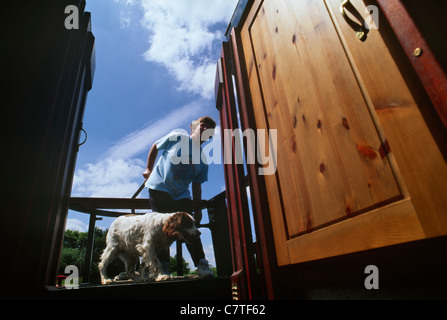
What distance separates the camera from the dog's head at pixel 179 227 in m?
2.68

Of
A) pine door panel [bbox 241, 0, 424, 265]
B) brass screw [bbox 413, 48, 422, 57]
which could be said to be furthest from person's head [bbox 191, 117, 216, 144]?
brass screw [bbox 413, 48, 422, 57]

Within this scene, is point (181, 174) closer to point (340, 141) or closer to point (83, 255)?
point (83, 255)

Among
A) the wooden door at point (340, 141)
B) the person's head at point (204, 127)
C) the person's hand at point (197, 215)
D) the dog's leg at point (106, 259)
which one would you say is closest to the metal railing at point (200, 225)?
the person's hand at point (197, 215)

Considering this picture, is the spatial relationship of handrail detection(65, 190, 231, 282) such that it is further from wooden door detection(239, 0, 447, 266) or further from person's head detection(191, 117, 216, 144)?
wooden door detection(239, 0, 447, 266)

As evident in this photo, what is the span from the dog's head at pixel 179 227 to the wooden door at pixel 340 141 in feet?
4.60

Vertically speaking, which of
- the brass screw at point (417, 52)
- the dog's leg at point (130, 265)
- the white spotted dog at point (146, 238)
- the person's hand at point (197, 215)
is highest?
the person's hand at point (197, 215)

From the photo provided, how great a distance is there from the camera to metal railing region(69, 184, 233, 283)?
3.39 meters

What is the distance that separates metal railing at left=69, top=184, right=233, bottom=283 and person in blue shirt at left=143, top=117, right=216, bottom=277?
0.39 meters

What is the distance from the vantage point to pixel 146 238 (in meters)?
2.79

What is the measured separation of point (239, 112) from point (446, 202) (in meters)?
1.60

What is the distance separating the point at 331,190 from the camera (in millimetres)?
1156

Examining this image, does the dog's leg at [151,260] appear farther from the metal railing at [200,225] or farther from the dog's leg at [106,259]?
the metal railing at [200,225]

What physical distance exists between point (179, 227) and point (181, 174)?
2.38 ft
